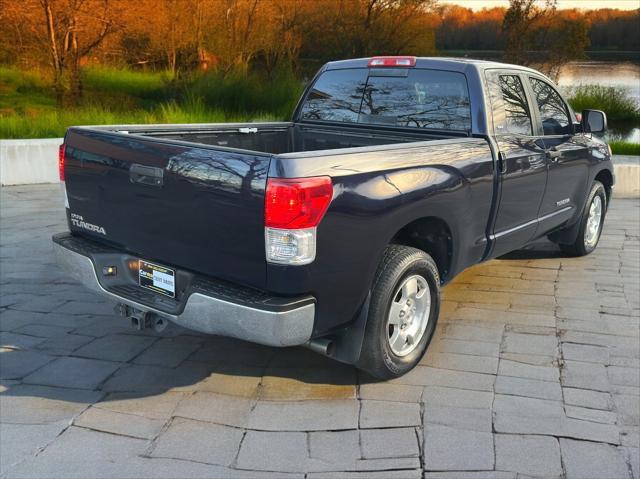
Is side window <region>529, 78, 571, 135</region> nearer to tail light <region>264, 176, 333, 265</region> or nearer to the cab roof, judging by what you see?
the cab roof

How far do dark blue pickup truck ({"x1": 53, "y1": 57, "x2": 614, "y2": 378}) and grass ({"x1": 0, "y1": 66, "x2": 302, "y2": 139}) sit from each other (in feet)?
25.5

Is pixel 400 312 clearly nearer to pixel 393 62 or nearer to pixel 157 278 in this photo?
pixel 157 278

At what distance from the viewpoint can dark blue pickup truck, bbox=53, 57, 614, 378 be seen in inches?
118

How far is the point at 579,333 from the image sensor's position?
456 centimetres

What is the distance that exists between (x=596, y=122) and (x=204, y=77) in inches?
471

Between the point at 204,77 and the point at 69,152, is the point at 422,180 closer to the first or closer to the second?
the point at 69,152

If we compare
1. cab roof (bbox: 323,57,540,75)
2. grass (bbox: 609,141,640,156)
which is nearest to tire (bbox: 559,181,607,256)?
cab roof (bbox: 323,57,540,75)

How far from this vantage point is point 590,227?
652 cm

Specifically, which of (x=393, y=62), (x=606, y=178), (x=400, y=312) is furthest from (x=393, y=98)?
(x=606, y=178)

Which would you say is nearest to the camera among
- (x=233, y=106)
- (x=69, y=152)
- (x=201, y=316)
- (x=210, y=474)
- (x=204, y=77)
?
(x=210, y=474)

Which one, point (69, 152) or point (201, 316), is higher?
point (69, 152)

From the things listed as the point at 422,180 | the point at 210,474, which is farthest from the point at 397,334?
the point at 210,474

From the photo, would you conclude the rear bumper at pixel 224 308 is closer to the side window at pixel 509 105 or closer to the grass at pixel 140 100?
the side window at pixel 509 105

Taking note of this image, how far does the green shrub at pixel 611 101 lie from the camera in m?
17.7
